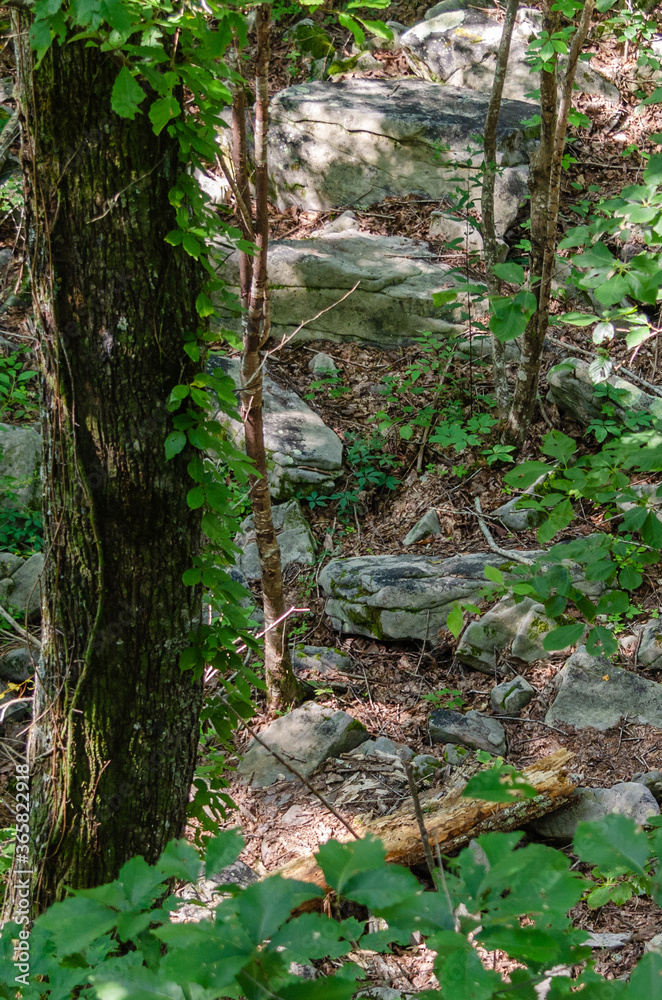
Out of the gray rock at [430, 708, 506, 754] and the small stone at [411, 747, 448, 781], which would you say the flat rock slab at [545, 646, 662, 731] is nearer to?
the gray rock at [430, 708, 506, 754]

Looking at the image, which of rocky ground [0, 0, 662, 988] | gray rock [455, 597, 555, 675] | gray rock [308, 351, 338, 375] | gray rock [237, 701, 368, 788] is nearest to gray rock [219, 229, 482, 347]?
rocky ground [0, 0, 662, 988]

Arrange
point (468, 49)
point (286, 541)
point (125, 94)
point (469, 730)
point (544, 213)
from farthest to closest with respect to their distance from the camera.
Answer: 1. point (468, 49)
2. point (286, 541)
3. point (544, 213)
4. point (469, 730)
5. point (125, 94)

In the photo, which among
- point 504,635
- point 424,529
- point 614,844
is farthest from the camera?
point 424,529

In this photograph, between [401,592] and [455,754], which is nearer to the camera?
[455,754]

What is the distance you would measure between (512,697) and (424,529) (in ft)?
5.46

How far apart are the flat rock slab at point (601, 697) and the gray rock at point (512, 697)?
6.2 inches

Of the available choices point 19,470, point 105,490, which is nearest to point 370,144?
point 19,470

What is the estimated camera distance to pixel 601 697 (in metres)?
3.81

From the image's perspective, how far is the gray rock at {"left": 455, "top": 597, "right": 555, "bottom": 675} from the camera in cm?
425

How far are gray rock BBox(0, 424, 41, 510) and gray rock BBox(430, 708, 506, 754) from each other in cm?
400

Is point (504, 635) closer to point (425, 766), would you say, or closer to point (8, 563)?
point (425, 766)

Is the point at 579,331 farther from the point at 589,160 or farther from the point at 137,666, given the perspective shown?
the point at 137,666

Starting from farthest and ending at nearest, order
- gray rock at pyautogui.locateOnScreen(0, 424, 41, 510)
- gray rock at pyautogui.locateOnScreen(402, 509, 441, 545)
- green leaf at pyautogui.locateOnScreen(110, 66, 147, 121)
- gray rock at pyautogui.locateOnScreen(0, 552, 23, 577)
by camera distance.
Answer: gray rock at pyautogui.locateOnScreen(0, 424, 41, 510) < gray rock at pyautogui.locateOnScreen(0, 552, 23, 577) < gray rock at pyautogui.locateOnScreen(402, 509, 441, 545) < green leaf at pyautogui.locateOnScreen(110, 66, 147, 121)

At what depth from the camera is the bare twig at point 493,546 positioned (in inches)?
177
